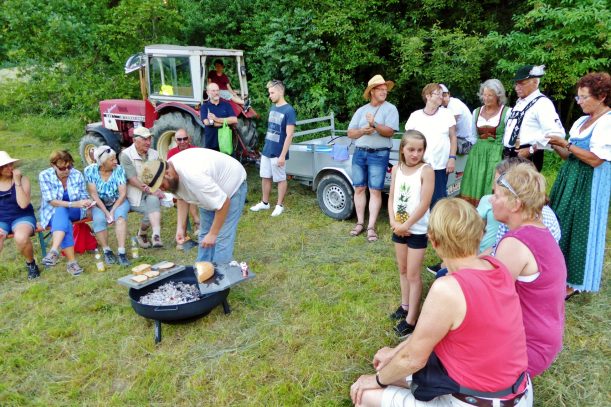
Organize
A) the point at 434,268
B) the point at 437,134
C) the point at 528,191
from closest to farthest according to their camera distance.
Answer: the point at 528,191
the point at 434,268
the point at 437,134

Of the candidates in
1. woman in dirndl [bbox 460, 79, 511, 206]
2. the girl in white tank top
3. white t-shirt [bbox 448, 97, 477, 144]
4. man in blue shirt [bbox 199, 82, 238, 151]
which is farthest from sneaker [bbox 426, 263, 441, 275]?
man in blue shirt [bbox 199, 82, 238, 151]

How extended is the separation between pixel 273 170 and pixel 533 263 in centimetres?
407

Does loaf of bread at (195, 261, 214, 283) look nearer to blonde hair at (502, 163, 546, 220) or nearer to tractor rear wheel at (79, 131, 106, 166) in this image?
blonde hair at (502, 163, 546, 220)

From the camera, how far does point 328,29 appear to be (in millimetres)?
7969

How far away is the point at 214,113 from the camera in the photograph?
5.88m

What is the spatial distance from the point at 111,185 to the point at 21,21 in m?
7.08

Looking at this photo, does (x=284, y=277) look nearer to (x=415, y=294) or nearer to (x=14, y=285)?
(x=415, y=294)

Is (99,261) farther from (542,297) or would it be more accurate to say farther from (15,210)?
(542,297)

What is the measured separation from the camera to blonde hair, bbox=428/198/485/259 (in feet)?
5.84

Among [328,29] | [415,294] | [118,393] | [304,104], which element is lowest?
[118,393]

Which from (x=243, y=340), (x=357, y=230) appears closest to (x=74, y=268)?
(x=243, y=340)

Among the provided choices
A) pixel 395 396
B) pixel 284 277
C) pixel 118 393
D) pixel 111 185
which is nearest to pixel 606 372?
pixel 395 396

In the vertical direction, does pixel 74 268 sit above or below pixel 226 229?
below

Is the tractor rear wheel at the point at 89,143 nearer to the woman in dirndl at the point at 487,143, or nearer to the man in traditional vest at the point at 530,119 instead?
the woman in dirndl at the point at 487,143
